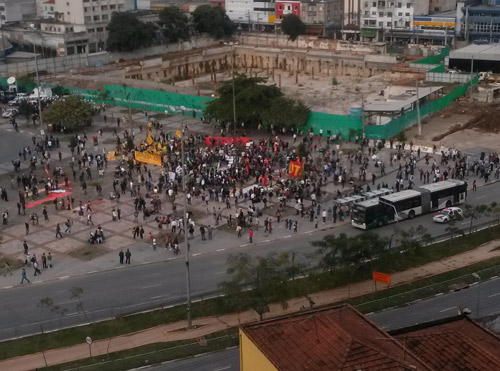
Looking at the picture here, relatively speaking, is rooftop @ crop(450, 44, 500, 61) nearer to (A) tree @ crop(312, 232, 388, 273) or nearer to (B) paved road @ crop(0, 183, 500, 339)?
(B) paved road @ crop(0, 183, 500, 339)

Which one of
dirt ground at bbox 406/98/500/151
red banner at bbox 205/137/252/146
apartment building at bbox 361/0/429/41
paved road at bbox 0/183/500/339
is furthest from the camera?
apartment building at bbox 361/0/429/41

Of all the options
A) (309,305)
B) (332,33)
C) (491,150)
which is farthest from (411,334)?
(332,33)

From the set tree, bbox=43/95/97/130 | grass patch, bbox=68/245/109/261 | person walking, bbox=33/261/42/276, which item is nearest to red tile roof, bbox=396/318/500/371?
person walking, bbox=33/261/42/276

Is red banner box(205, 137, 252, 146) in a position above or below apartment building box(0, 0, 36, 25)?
below

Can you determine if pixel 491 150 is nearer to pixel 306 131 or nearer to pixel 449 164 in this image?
pixel 449 164

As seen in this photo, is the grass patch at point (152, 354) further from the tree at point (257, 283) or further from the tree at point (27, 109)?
the tree at point (27, 109)

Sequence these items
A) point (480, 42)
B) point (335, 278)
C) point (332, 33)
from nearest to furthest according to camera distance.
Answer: point (335, 278) → point (480, 42) → point (332, 33)
